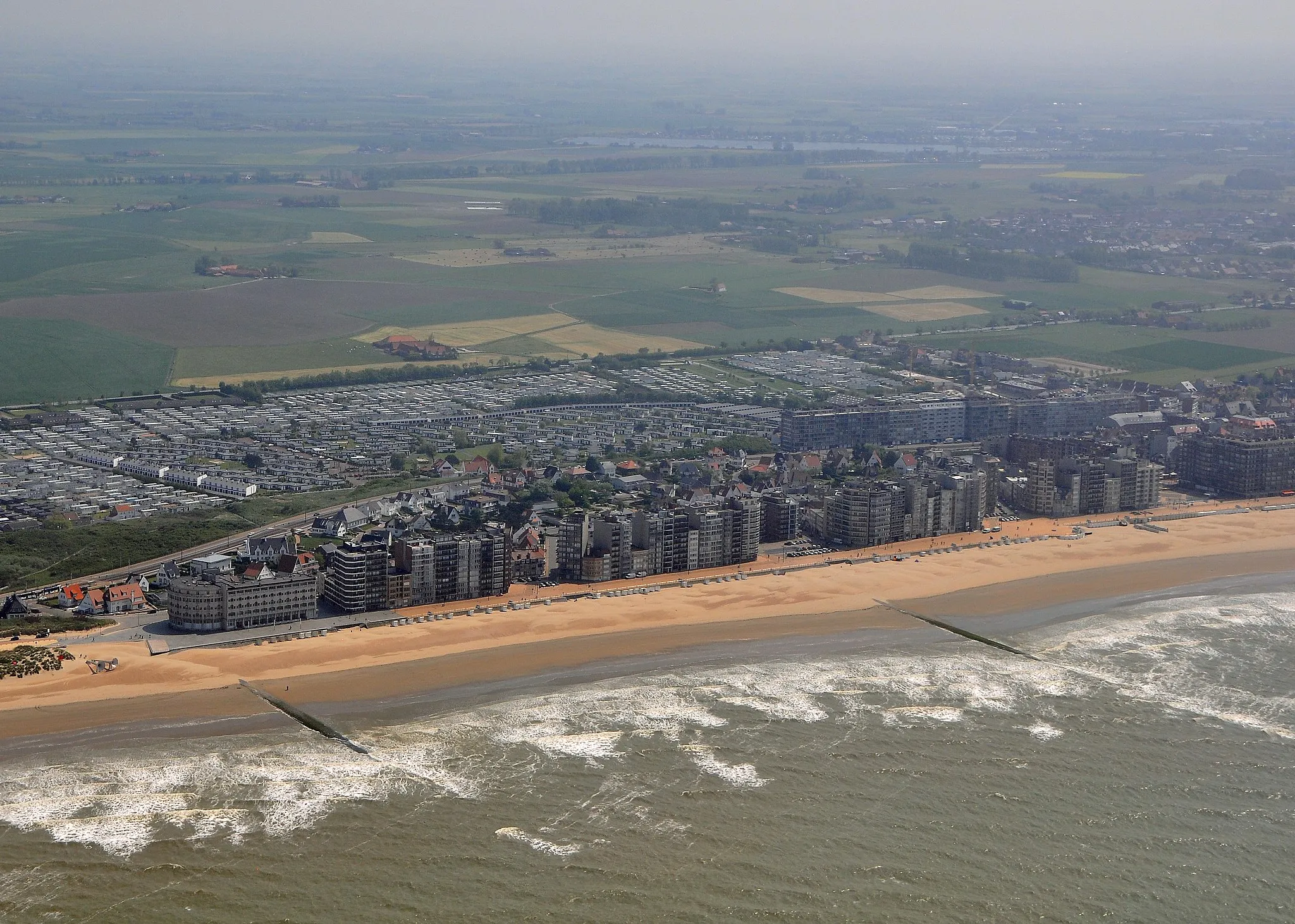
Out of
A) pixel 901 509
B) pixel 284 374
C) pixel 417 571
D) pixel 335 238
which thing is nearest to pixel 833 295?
pixel 284 374

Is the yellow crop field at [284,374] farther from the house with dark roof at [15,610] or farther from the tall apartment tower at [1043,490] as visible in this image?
the house with dark roof at [15,610]

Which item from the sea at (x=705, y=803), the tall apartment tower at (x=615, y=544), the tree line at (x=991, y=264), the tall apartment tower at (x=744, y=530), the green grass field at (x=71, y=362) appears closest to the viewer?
the sea at (x=705, y=803)

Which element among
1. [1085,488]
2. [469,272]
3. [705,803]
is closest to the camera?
[705,803]

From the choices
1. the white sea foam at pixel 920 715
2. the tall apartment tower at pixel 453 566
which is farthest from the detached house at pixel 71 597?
the white sea foam at pixel 920 715

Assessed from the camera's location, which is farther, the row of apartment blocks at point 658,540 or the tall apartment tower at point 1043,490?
the tall apartment tower at point 1043,490

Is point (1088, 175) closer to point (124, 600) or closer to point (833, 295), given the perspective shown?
point (833, 295)

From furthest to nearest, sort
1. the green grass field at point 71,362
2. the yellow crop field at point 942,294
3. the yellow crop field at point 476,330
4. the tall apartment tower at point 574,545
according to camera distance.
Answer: the yellow crop field at point 942,294, the yellow crop field at point 476,330, the green grass field at point 71,362, the tall apartment tower at point 574,545

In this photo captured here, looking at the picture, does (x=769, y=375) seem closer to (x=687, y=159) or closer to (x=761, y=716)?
(x=761, y=716)
